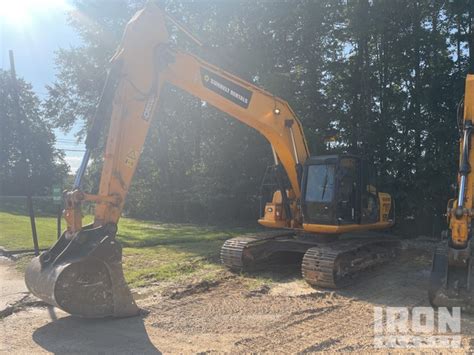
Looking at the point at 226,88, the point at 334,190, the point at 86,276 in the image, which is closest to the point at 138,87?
the point at 226,88

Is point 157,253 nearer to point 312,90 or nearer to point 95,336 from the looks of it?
point 95,336

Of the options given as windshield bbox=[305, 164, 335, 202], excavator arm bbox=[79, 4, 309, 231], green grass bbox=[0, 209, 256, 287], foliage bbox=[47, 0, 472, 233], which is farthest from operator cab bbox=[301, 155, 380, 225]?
foliage bbox=[47, 0, 472, 233]

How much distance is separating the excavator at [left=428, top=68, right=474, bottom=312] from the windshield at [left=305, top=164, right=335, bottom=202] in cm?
254

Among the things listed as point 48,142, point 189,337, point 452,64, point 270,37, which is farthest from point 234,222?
point 48,142

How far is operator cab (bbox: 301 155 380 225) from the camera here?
897 cm

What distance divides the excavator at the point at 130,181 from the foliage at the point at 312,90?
19.3ft

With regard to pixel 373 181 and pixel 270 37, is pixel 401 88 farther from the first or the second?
pixel 373 181

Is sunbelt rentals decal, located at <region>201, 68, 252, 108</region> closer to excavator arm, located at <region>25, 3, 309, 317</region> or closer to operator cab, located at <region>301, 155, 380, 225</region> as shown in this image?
excavator arm, located at <region>25, 3, 309, 317</region>

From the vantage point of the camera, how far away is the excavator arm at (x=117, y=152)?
628 centimetres

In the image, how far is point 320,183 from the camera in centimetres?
916

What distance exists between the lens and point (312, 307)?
709 cm

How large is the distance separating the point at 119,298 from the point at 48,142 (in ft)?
153

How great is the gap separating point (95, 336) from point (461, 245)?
189 inches

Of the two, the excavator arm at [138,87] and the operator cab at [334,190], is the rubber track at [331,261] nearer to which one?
the operator cab at [334,190]
